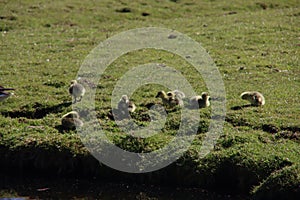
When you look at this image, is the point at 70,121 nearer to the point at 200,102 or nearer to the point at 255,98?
the point at 200,102

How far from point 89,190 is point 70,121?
2.33 metres

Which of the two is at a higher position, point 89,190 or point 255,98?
point 255,98

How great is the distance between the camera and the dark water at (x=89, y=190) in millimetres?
A: 11812

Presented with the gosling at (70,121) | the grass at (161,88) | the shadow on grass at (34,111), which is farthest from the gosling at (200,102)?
the shadow on grass at (34,111)

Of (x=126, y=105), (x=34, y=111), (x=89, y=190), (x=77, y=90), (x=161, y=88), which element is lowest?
(x=89, y=190)

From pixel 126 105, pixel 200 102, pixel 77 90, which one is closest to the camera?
pixel 126 105

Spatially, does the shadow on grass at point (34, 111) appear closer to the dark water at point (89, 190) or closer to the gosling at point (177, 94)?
the dark water at point (89, 190)

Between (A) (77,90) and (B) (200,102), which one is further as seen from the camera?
(A) (77,90)

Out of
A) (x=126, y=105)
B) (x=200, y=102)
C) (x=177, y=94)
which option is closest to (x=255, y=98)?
(x=200, y=102)

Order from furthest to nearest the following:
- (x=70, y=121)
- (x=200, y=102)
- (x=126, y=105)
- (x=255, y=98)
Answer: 1. (x=255, y=98)
2. (x=200, y=102)
3. (x=126, y=105)
4. (x=70, y=121)

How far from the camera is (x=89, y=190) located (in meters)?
12.2

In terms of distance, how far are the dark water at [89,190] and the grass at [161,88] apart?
352 mm

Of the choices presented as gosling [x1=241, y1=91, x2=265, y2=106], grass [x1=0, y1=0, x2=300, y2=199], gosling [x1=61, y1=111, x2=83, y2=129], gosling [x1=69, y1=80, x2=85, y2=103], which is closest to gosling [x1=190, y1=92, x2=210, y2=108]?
grass [x1=0, y1=0, x2=300, y2=199]

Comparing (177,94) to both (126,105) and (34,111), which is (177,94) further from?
(34,111)
